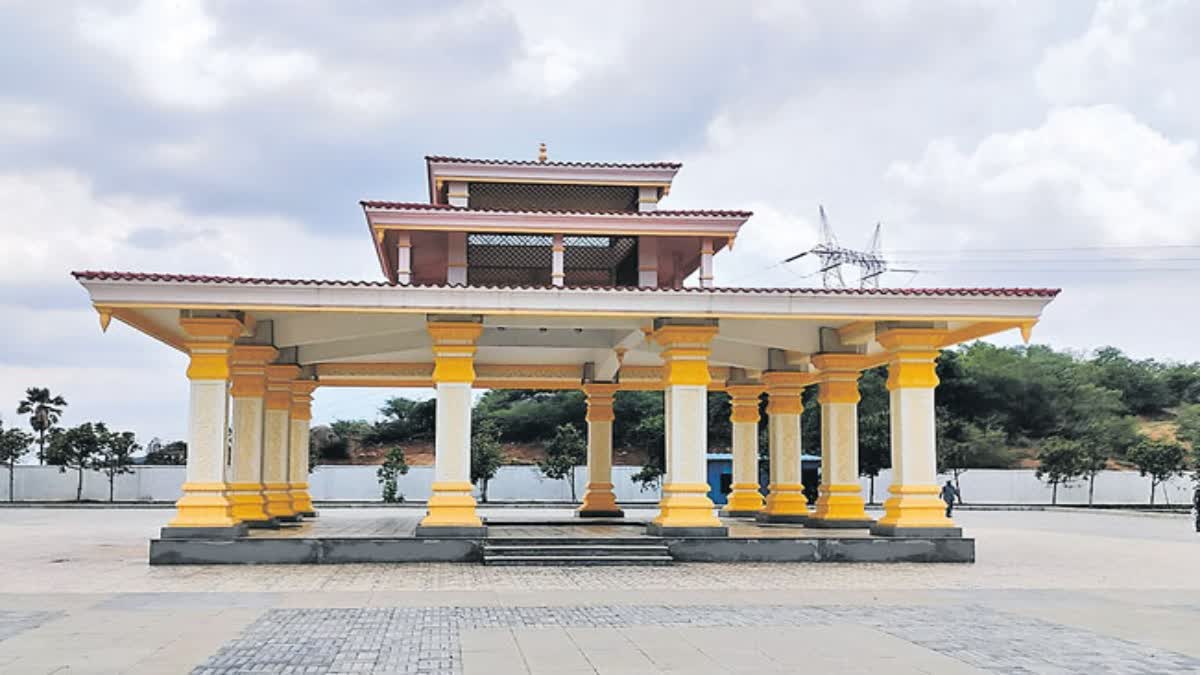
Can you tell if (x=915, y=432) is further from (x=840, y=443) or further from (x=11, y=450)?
(x=11, y=450)

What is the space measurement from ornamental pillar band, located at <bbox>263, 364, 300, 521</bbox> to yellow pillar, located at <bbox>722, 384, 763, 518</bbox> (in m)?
8.60

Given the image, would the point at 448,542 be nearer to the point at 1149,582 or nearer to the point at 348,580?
the point at 348,580

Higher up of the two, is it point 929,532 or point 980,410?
point 980,410

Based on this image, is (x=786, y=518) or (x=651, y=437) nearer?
(x=786, y=518)

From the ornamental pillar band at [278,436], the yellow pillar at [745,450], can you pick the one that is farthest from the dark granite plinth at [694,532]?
the ornamental pillar band at [278,436]

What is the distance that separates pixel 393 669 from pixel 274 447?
12981mm

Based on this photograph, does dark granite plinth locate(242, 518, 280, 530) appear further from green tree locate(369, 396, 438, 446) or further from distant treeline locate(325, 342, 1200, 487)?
green tree locate(369, 396, 438, 446)

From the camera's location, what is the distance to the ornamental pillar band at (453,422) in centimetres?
1530

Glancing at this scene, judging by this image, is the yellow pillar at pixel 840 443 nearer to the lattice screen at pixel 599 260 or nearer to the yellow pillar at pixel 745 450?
the yellow pillar at pixel 745 450

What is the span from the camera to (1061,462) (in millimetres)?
39344

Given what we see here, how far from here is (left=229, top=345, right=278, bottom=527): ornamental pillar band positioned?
17266mm

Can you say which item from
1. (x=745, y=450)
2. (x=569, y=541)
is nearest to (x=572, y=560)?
(x=569, y=541)

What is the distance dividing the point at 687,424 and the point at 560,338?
415 centimetres

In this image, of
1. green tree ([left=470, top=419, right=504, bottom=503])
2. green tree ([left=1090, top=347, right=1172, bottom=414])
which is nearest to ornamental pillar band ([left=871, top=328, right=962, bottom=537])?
green tree ([left=470, top=419, right=504, bottom=503])
